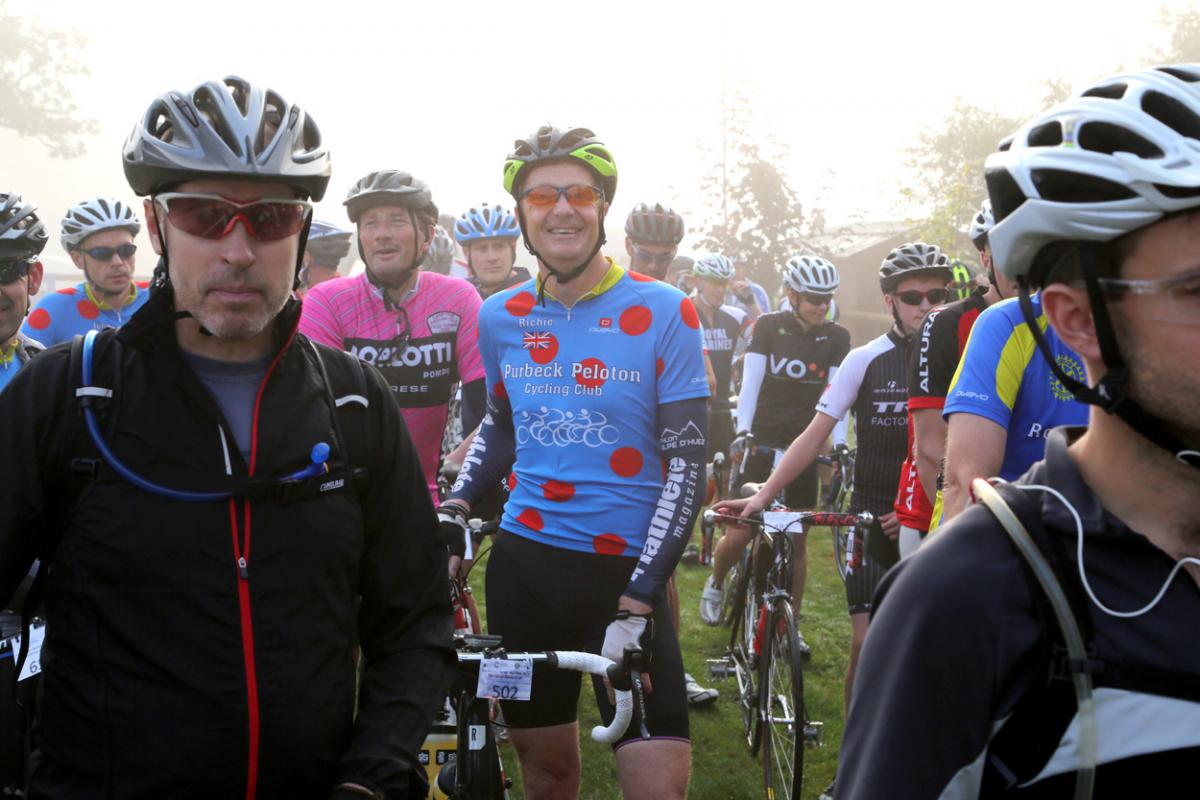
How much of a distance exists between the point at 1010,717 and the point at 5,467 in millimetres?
1971

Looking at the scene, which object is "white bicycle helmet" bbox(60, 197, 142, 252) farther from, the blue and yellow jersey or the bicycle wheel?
the blue and yellow jersey

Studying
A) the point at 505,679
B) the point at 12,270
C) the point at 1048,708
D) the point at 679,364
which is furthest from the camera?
the point at 12,270

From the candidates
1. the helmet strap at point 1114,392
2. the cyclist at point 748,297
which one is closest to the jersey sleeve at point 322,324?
the helmet strap at point 1114,392

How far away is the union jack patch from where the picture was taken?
484 centimetres

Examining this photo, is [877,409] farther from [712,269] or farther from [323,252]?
[712,269]

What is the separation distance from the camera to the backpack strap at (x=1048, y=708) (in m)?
1.65

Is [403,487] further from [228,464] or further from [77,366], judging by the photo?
[77,366]

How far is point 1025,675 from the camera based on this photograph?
171 centimetres

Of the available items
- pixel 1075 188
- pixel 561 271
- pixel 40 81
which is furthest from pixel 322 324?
pixel 40 81

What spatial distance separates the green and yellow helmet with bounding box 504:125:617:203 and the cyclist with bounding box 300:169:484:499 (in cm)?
144

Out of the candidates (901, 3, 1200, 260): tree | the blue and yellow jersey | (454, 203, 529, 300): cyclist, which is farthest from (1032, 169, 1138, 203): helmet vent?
(901, 3, 1200, 260): tree

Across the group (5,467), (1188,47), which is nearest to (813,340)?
(5,467)

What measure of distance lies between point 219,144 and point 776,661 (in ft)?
16.0

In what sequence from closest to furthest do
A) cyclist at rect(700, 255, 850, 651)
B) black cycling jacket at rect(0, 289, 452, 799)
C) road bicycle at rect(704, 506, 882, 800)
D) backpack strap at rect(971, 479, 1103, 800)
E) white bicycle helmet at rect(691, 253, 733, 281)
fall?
backpack strap at rect(971, 479, 1103, 800), black cycling jacket at rect(0, 289, 452, 799), road bicycle at rect(704, 506, 882, 800), cyclist at rect(700, 255, 850, 651), white bicycle helmet at rect(691, 253, 733, 281)
